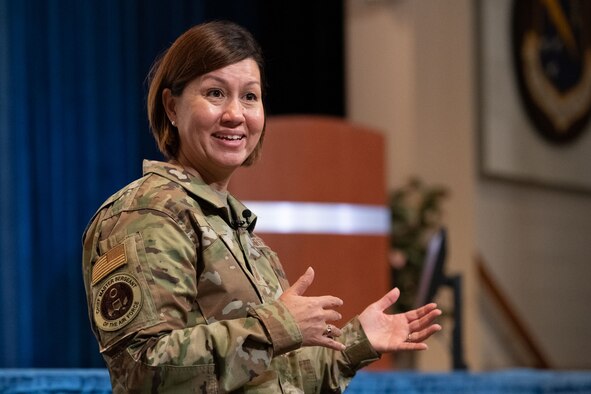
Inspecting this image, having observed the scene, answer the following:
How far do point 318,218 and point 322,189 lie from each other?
107mm

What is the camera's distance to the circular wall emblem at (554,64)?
709 cm

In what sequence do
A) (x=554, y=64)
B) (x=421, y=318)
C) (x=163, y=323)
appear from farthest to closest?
(x=554, y=64)
(x=421, y=318)
(x=163, y=323)

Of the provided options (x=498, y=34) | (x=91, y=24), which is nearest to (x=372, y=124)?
(x=498, y=34)

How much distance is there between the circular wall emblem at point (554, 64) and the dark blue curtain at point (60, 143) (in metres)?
2.59

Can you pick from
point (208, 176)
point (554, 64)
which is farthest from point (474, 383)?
point (554, 64)

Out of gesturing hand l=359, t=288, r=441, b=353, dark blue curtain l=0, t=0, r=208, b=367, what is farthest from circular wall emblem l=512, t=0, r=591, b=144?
gesturing hand l=359, t=288, r=441, b=353

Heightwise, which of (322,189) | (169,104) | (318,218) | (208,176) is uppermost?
(169,104)

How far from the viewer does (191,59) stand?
1551 millimetres

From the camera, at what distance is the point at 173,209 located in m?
1.47

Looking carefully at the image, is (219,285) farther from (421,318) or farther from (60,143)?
(60,143)

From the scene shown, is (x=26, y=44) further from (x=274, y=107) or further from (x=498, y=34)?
(x=498, y=34)

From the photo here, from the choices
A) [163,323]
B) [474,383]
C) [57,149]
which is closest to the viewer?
[163,323]

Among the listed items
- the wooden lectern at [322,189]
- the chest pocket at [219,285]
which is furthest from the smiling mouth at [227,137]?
the wooden lectern at [322,189]

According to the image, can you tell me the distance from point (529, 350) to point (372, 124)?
199 centimetres
